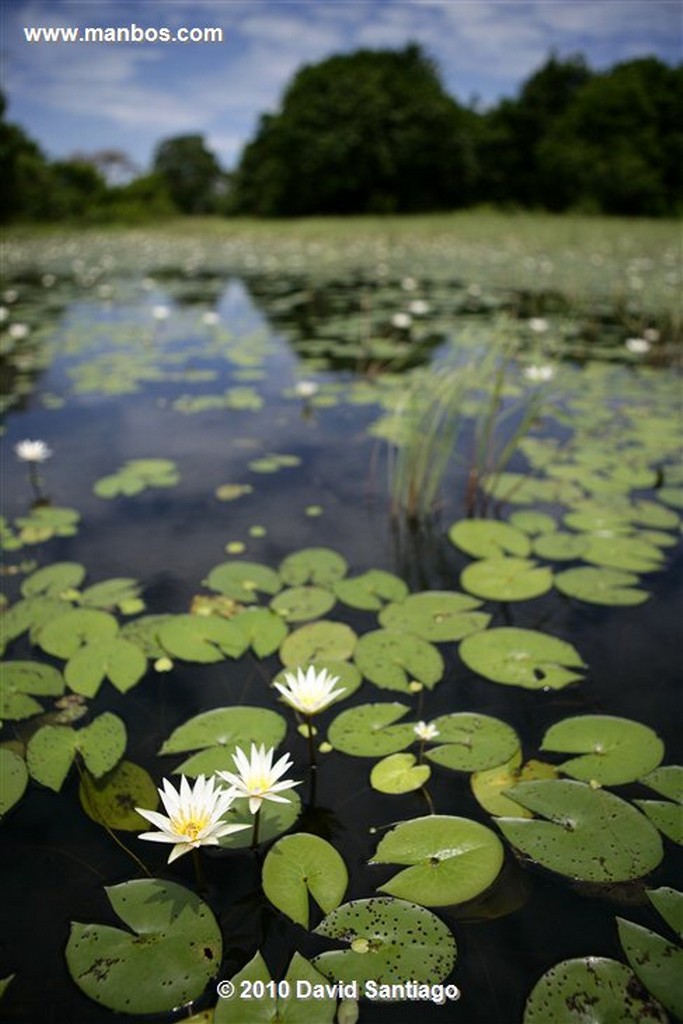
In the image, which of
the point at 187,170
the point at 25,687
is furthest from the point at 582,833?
the point at 187,170

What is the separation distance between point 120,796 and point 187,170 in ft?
188

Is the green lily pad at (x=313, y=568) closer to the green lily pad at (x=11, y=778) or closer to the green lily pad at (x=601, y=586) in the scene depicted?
the green lily pad at (x=601, y=586)

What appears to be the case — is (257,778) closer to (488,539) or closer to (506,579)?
(506,579)

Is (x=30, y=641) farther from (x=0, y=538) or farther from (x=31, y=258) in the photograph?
(x=31, y=258)

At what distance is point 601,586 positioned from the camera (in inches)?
71.6

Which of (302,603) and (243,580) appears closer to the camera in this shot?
(302,603)

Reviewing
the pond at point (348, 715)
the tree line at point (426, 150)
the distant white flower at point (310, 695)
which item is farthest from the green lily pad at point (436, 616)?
the tree line at point (426, 150)

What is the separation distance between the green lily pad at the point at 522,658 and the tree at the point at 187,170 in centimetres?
5402

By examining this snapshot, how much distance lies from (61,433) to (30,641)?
1.81 metres

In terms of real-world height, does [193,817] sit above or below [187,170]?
below

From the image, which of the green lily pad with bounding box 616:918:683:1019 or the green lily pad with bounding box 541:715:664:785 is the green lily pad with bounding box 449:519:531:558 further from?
the green lily pad with bounding box 616:918:683:1019

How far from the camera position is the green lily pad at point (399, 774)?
117cm

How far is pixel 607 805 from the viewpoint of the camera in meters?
1.12

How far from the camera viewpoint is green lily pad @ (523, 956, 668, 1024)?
32.1 inches
